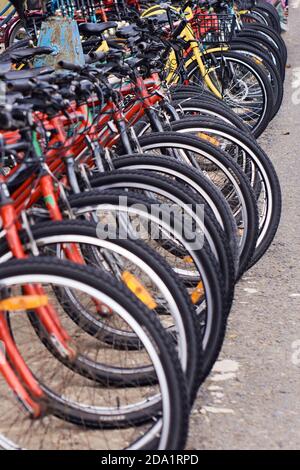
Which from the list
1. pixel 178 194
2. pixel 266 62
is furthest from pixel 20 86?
pixel 266 62

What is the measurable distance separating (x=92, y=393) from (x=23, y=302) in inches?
28.7

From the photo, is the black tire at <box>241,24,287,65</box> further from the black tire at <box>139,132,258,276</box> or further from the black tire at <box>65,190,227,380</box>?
the black tire at <box>65,190,227,380</box>

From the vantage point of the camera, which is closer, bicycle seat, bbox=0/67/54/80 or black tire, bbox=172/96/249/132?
bicycle seat, bbox=0/67/54/80

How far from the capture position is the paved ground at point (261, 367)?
338cm

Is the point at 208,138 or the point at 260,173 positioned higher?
the point at 208,138

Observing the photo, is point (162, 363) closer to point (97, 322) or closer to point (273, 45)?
point (97, 322)

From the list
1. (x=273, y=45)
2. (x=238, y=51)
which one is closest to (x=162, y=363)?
(x=238, y=51)

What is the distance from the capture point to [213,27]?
696cm

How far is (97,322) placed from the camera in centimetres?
348

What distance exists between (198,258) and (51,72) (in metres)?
1.17

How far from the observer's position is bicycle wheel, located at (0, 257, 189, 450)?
107 inches

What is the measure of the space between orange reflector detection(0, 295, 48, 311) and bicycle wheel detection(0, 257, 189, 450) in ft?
0.12

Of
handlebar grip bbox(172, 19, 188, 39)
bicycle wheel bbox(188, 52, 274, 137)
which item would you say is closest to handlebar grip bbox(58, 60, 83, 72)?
handlebar grip bbox(172, 19, 188, 39)

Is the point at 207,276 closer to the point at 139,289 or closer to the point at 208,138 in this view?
the point at 139,289
